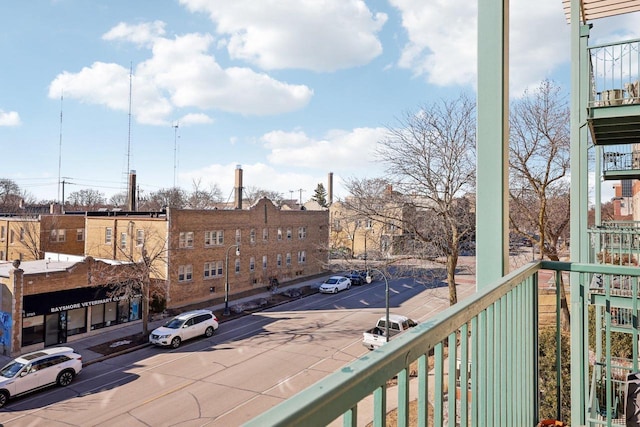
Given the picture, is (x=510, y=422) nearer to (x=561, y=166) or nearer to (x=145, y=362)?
(x=145, y=362)

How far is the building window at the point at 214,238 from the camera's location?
27.2 meters

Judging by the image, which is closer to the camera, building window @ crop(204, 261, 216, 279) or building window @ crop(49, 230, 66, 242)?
building window @ crop(204, 261, 216, 279)

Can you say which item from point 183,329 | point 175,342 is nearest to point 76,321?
point 175,342

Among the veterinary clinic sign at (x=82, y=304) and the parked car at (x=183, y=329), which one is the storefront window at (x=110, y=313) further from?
the parked car at (x=183, y=329)

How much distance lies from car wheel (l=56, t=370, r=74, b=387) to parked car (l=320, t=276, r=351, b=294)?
1777cm

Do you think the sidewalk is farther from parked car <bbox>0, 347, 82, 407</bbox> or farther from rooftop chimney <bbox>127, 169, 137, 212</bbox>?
rooftop chimney <bbox>127, 169, 137, 212</bbox>

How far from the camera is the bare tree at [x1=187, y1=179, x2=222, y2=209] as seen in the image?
50.8 metres

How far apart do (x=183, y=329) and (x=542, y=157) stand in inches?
676

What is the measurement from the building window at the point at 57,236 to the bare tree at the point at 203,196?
47.9 ft

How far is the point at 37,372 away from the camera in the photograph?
44.5 feet

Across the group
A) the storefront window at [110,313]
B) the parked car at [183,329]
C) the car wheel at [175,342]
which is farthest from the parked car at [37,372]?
the storefront window at [110,313]

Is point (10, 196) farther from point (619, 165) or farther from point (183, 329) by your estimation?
point (619, 165)

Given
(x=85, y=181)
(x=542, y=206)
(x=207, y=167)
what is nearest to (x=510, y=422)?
(x=542, y=206)

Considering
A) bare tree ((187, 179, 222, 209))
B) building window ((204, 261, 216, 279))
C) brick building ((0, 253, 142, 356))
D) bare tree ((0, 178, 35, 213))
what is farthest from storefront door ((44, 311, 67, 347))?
bare tree ((0, 178, 35, 213))
